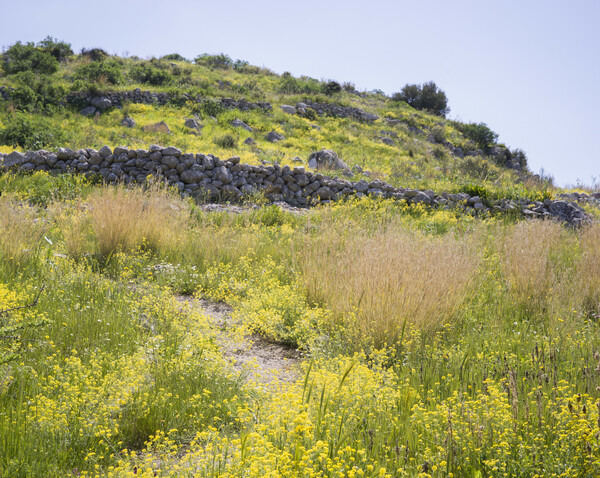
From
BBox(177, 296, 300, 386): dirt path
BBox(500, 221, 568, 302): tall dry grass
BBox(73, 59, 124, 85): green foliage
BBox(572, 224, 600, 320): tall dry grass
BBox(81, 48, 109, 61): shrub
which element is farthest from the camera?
BBox(81, 48, 109, 61): shrub

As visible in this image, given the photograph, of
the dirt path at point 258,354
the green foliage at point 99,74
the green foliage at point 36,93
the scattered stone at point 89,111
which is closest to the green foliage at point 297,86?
the green foliage at point 99,74

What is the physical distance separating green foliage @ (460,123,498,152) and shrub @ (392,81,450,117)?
537cm

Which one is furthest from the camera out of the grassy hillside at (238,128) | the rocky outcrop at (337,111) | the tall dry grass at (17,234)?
the rocky outcrop at (337,111)

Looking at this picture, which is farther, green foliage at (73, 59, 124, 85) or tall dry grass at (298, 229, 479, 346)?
green foliage at (73, 59, 124, 85)

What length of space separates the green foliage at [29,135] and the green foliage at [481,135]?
79.5 feet

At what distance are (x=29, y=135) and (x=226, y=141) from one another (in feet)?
21.2

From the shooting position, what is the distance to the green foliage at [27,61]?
67.9 feet

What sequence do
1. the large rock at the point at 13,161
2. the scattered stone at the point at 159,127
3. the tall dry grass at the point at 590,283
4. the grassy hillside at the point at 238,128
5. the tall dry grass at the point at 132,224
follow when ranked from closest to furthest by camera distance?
the tall dry grass at the point at 590,283 → the tall dry grass at the point at 132,224 → the large rock at the point at 13,161 → the grassy hillside at the point at 238,128 → the scattered stone at the point at 159,127

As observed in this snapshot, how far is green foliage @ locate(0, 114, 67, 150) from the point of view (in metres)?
12.5

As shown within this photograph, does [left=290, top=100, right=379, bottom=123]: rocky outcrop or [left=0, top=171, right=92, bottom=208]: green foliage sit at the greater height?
[left=290, top=100, right=379, bottom=123]: rocky outcrop

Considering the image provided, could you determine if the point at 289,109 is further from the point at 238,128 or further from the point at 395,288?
the point at 395,288

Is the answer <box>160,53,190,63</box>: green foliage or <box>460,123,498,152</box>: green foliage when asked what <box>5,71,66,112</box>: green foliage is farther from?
<box>460,123,498,152</box>: green foliage

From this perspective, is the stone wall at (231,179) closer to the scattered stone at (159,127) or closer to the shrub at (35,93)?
the scattered stone at (159,127)

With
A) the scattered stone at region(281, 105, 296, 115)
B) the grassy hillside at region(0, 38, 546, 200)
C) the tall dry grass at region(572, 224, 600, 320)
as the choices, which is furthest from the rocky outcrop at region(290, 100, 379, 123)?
the tall dry grass at region(572, 224, 600, 320)
